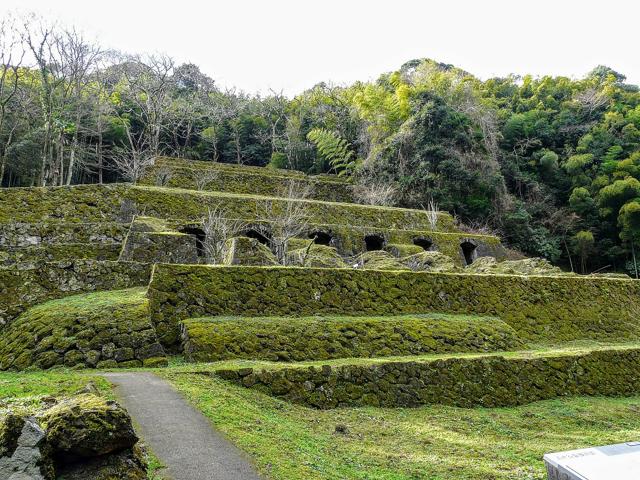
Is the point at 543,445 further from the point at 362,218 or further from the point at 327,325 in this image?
the point at 362,218

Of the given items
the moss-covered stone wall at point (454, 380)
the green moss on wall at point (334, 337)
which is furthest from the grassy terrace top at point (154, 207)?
the moss-covered stone wall at point (454, 380)

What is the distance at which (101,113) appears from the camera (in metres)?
27.5

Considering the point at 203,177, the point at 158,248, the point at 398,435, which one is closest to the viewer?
the point at 398,435

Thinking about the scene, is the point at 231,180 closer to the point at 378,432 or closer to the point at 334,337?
the point at 334,337

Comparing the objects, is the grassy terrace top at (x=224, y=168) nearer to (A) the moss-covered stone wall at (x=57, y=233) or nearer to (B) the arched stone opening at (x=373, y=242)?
(B) the arched stone opening at (x=373, y=242)

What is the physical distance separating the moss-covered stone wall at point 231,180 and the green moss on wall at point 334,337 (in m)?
15.2

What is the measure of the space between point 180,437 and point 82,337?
4.06m

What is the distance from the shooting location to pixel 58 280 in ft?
30.3

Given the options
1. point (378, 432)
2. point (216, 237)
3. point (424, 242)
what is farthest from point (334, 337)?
point (424, 242)

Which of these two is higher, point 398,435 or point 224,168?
point 224,168

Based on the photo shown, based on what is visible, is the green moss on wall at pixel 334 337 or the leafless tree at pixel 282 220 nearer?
the green moss on wall at pixel 334 337

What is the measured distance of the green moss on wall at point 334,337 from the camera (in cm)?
810

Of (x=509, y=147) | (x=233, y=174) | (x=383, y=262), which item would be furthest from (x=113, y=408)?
(x=509, y=147)

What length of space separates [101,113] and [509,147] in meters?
28.8
